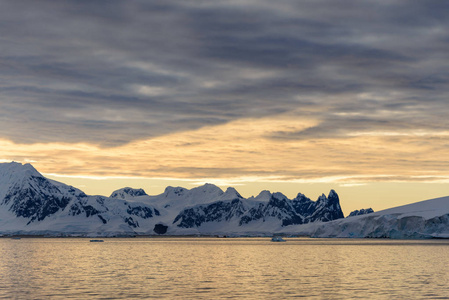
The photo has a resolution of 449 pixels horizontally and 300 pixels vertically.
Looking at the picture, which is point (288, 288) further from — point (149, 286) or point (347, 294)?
point (149, 286)

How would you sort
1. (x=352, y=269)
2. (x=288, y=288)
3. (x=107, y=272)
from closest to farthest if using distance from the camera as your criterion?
(x=288, y=288)
(x=107, y=272)
(x=352, y=269)

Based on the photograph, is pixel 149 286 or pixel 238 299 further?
pixel 149 286

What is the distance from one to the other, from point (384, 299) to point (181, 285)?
92.2 ft

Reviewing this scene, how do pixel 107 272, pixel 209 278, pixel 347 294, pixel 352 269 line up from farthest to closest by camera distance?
1. pixel 352 269
2. pixel 107 272
3. pixel 209 278
4. pixel 347 294

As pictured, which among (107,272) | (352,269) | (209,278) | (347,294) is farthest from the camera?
(352,269)

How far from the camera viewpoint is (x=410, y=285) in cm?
7719

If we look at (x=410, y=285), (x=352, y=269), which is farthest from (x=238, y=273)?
(x=410, y=285)

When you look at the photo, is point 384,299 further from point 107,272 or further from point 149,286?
point 107,272

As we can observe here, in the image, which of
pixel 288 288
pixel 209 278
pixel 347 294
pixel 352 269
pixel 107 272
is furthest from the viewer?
pixel 352 269

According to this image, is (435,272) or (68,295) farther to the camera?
(435,272)

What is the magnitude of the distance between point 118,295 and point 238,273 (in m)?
36.4

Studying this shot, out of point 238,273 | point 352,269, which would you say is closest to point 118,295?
point 238,273

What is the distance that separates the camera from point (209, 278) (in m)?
90.1

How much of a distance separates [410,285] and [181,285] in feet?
100
